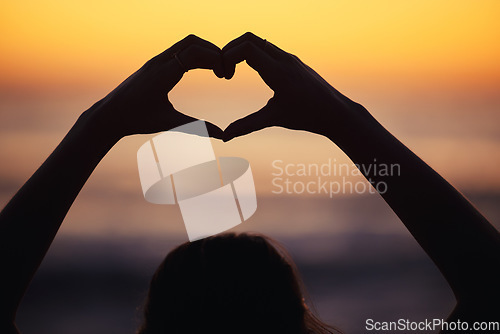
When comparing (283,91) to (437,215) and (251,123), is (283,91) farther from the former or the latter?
(437,215)

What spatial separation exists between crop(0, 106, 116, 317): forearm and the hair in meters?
0.25

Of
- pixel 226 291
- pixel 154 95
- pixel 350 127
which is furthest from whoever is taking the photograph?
pixel 154 95

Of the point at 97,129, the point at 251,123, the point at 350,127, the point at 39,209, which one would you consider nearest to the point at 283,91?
the point at 251,123

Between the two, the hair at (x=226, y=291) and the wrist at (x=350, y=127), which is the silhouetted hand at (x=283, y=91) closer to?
the wrist at (x=350, y=127)

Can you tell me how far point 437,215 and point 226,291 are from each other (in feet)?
1.52

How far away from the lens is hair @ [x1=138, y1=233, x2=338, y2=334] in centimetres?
100

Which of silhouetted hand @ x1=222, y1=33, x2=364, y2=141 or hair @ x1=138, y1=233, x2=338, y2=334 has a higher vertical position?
silhouetted hand @ x1=222, y1=33, x2=364, y2=141

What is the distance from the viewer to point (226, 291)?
3.30 feet

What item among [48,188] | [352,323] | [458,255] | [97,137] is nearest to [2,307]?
[48,188]

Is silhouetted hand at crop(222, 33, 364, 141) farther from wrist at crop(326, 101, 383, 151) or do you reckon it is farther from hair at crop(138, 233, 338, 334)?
hair at crop(138, 233, 338, 334)

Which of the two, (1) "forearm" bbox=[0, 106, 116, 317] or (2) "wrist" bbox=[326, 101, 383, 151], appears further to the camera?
(2) "wrist" bbox=[326, 101, 383, 151]

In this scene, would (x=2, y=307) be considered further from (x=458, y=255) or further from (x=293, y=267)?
(x=458, y=255)

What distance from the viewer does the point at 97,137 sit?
120 cm

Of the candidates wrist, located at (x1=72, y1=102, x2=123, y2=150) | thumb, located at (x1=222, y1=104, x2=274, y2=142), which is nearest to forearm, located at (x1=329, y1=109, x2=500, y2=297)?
thumb, located at (x1=222, y1=104, x2=274, y2=142)
